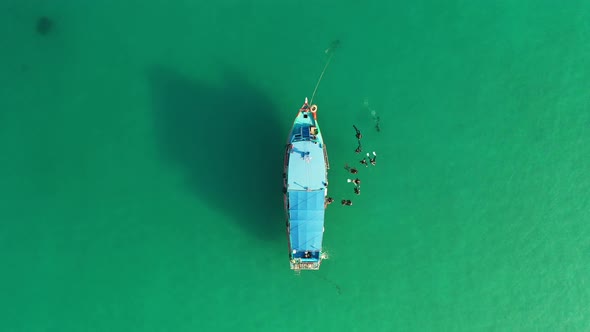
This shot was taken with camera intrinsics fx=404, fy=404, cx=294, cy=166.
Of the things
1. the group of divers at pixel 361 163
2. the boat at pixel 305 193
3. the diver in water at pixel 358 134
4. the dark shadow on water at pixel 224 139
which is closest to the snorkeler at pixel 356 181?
the group of divers at pixel 361 163

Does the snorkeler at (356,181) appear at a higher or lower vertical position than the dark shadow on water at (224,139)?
lower

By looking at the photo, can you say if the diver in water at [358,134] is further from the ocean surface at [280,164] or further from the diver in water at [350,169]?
the diver in water at [350,169]

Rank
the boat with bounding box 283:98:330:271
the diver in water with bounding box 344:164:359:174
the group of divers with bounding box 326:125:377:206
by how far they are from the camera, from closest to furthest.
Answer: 1. the boat with bounding box 283:98:330:271
2. the diver in water with bounding box 344:164:359:174
3. the group of divers with bounding box 326:125:377:206

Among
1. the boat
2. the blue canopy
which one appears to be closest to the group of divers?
the boat

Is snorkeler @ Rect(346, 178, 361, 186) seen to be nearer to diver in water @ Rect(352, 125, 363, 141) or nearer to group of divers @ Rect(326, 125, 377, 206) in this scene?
group of divers @ Rect(326, 125, 377, 206)

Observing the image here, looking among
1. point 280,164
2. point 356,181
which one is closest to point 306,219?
point 356,181
